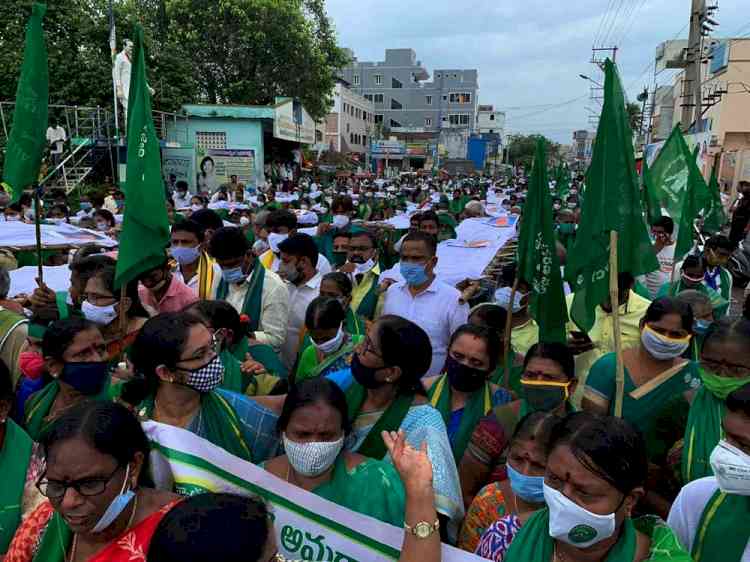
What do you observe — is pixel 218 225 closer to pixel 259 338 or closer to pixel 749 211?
pixel 259 338

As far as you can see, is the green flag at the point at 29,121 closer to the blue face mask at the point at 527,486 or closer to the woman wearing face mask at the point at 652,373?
the blue face mask at the point at 527,486

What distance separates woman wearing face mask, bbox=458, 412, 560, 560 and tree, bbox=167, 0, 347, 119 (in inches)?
1229

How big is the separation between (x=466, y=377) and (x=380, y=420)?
54cm

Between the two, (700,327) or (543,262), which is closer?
(543,262)

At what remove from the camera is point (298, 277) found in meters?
4.41

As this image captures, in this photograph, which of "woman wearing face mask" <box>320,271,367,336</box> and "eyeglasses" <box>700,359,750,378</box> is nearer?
"eyeglasses" <box>700,359,750,378</box>

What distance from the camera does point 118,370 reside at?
9.54 ft

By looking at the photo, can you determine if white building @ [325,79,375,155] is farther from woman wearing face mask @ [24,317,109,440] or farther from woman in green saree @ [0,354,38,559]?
woman in green saree @ [0,354,38,559]

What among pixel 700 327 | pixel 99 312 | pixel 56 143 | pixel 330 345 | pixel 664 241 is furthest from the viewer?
pixel 56 143

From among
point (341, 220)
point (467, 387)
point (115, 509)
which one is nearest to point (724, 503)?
point (467, 387)

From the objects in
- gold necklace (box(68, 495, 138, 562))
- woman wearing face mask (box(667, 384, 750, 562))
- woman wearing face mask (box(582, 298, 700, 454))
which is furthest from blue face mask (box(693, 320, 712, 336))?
gold necklace (box(68, 495, 138, 562))

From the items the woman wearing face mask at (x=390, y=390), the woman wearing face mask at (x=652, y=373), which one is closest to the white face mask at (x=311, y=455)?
the woman wearing face mask at (x=390, y=390)

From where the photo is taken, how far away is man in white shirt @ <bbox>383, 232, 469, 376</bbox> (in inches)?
156

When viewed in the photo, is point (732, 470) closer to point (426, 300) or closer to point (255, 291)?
point (426, 300)
